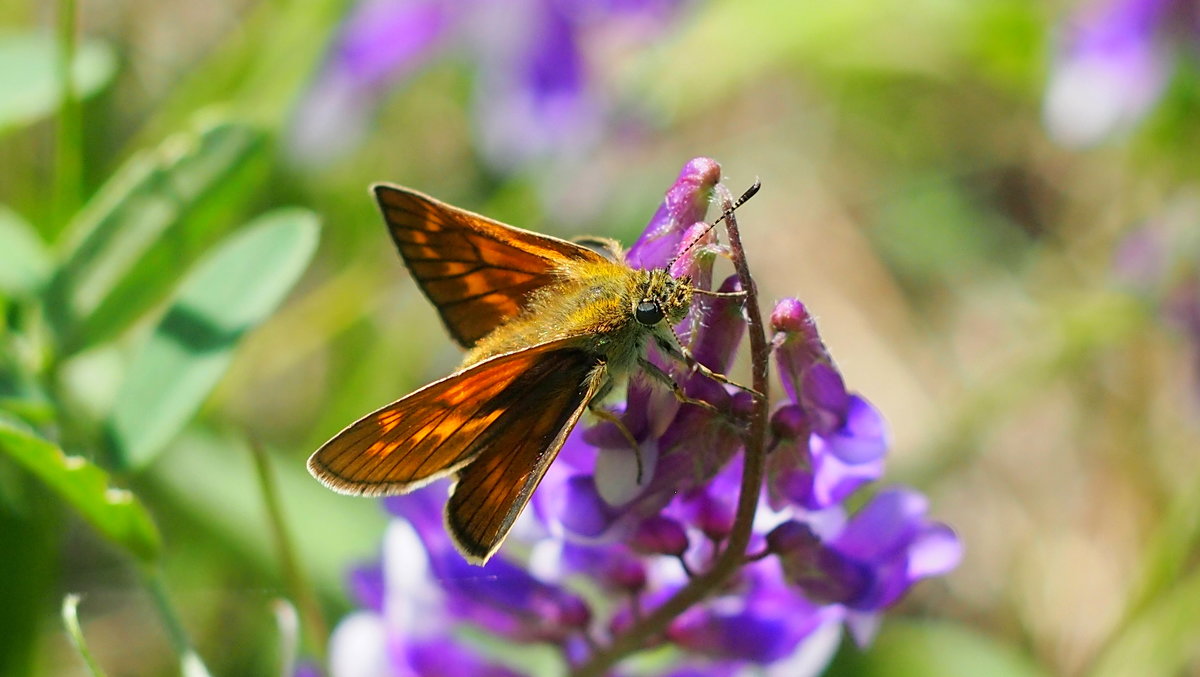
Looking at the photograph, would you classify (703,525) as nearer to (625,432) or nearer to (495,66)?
(625,432)

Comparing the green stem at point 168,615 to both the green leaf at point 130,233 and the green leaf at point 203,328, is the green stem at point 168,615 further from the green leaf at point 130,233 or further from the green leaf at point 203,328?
the green leaf at point 130,233

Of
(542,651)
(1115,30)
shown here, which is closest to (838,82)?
(1115,30)

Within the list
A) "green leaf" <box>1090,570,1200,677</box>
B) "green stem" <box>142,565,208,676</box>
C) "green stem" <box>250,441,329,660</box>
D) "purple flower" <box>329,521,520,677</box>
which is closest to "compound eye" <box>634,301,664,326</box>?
"purple flower" <box>329,521,520,677</box>

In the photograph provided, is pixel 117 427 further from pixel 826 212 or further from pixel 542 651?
pixel 826 212

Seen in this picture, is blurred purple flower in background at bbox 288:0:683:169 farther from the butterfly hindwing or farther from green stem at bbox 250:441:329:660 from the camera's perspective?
the butterfly hindwing

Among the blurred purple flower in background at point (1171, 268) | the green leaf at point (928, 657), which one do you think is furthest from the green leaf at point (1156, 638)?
the blurred purple flower in background at point (1171, 268)

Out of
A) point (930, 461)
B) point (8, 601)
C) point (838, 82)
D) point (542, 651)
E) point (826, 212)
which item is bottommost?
point (8, 601)

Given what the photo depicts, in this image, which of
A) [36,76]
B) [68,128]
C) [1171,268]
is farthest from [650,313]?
[1171,268]
